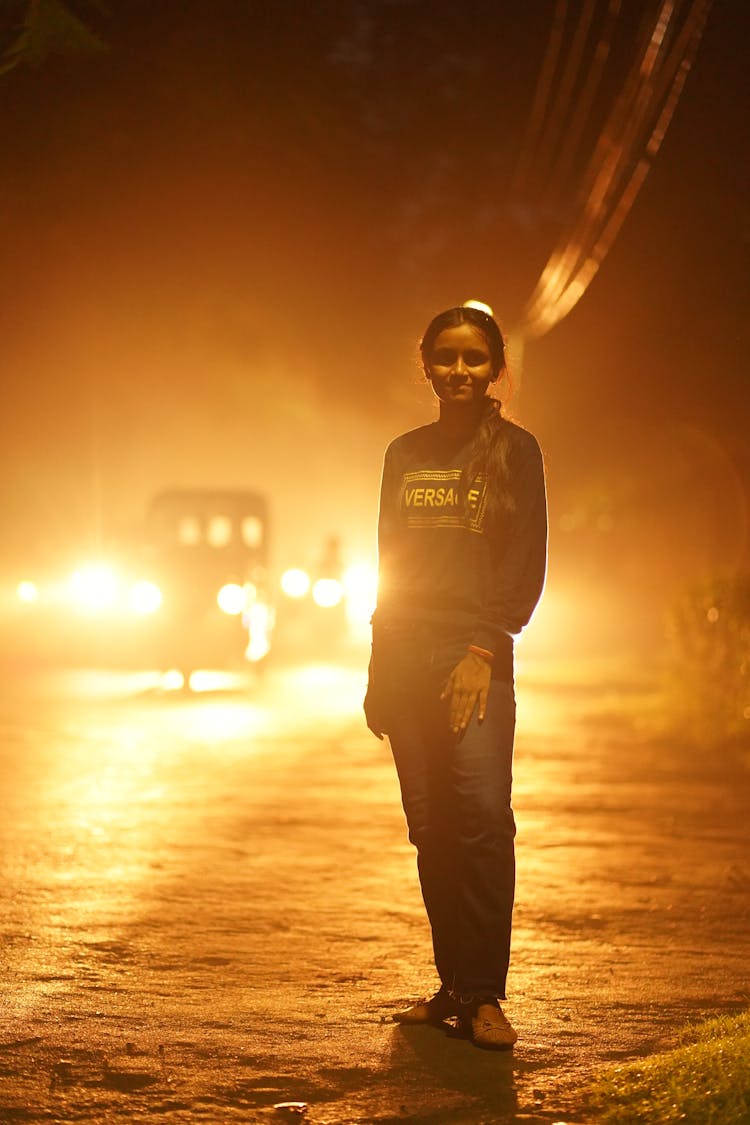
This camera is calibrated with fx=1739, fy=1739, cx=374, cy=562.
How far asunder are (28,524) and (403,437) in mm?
69246

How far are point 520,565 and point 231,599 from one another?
17206mm

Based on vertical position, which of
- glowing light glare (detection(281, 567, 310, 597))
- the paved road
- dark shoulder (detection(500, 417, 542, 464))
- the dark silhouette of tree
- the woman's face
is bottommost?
the paved road

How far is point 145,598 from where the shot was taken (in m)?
22.0

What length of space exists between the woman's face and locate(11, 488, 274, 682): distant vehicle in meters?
15.9

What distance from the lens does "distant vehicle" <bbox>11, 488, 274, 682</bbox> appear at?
21531 millimetres

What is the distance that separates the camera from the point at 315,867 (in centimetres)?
866

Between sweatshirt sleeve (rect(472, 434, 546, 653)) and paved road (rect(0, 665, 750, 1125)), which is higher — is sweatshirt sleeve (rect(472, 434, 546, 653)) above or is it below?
above

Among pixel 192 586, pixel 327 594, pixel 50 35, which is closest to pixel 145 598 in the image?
pixel 192 586

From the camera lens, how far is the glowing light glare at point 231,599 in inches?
869

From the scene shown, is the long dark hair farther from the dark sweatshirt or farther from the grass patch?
the grass patch

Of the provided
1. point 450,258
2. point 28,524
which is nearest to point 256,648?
point 450,258

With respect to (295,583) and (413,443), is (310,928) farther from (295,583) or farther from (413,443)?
(295,583)

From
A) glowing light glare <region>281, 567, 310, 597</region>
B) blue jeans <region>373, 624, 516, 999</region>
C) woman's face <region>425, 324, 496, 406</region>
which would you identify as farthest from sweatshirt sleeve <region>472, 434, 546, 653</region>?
glowing light glare <region>281, 567, 310, 597</region>

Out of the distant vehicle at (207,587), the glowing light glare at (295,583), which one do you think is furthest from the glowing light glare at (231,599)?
the glowing light glare at (295,583)
